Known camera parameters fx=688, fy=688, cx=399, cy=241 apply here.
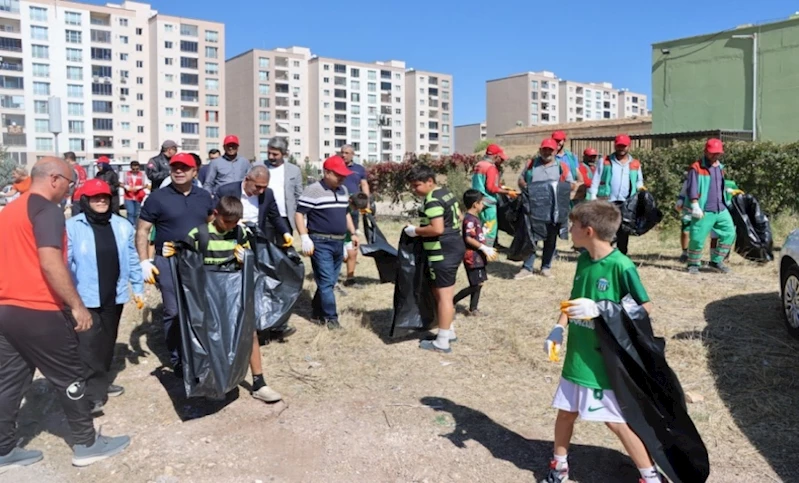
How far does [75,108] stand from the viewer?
72625 mm

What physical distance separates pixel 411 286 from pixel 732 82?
2259 cm

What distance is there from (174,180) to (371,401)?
85.9 inches

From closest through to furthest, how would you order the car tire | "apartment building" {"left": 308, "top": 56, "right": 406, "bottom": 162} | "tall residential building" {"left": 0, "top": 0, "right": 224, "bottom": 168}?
the car tire, "tall residential building" {"left": 0, "top": 0, "right": 224, "bottom": 168}, "apartment building" {"left": 308, "top": 56, "right": 406, "bottom": 162}

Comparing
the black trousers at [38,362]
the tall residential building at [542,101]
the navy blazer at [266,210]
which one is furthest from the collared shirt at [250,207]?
the tall residential building at [542,101]

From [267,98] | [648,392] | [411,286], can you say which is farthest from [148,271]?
[267,98]

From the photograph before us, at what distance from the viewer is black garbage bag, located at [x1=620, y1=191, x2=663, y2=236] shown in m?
8.38

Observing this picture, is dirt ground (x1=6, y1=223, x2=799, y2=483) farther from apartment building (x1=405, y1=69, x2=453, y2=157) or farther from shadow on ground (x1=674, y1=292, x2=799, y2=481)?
apartment building (x1=405, y1=69, x2=453, y2=157)

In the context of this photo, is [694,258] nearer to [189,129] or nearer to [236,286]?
[236,286]

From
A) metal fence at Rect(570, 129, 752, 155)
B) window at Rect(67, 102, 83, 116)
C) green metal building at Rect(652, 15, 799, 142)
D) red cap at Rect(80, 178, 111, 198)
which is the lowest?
red cap at Rect(80, 178, 111, 198)

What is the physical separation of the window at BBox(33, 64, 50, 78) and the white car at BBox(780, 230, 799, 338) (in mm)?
78022

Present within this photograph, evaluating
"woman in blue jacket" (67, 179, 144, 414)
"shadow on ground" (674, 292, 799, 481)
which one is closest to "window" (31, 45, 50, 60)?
"woman in blue jacket" (67, 179, 144, 414)

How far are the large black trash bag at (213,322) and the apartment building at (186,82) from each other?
7412 cm

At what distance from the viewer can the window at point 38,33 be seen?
70.4 m

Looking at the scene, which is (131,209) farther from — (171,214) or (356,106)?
(356,106)
